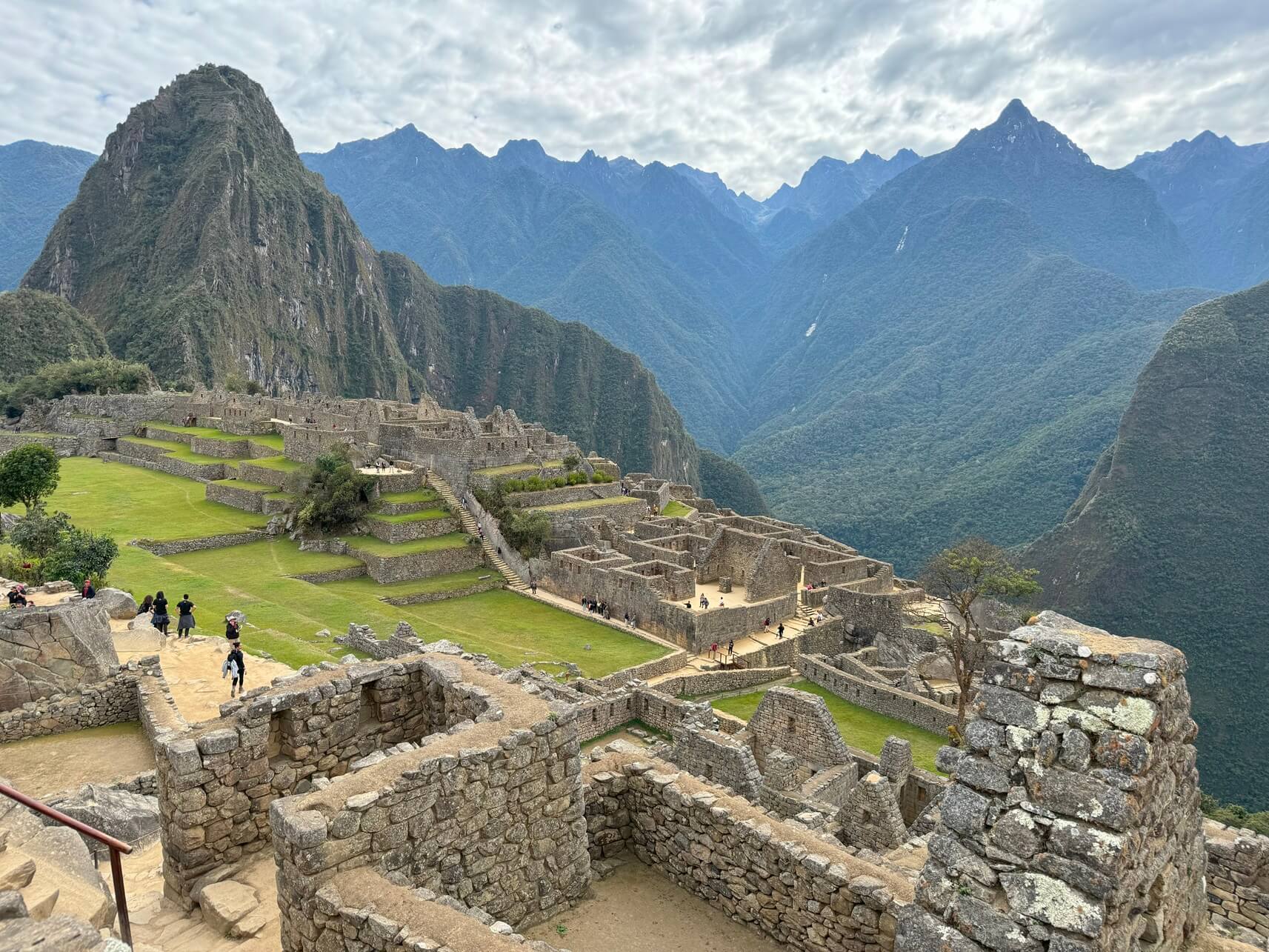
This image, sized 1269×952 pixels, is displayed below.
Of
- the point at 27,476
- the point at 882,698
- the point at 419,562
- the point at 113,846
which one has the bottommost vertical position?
the point at 882,698

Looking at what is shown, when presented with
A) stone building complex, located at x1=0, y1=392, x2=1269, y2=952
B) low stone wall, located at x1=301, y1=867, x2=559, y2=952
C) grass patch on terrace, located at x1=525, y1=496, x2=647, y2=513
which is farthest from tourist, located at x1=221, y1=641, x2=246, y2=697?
grass patch on terrace, located at x1=525, y1=496, x2=647, y2=513

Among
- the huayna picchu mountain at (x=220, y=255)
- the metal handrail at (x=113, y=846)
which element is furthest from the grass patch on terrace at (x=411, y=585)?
the huayna picchu mountain at (x=220, y=255)

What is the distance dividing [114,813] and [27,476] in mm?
21332

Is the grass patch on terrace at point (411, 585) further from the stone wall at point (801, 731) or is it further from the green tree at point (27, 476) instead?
the stone wall at point (801, 731)

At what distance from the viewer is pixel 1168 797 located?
10.9 ft

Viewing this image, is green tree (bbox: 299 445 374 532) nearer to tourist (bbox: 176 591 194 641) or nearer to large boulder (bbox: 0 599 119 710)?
tourist (bbox: 176 591 194 641)

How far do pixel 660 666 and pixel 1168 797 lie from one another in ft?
62.1

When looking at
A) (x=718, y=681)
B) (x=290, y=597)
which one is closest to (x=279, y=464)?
(x=290, y=597)

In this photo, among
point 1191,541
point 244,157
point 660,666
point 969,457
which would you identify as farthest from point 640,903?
point 244,157

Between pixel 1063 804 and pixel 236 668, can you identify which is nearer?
pixel 1063 804

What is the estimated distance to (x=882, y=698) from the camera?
70.6ft

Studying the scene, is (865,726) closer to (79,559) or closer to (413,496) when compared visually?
(79,559)

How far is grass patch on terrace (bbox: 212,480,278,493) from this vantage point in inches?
1380

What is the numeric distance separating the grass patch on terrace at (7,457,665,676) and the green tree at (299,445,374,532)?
1.55m
